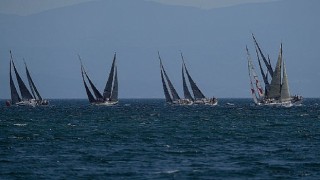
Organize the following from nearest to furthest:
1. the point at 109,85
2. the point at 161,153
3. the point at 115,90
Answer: the point at 161,153, the point at 109,85, the point at 115,90

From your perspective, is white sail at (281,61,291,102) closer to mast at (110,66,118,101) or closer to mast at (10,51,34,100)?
mast at (110,66,118,101)

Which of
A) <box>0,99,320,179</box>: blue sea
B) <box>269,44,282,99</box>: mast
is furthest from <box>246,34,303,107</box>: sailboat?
<box>0,99,320,179</box>: blue sea

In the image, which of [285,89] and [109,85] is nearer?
[285,89]

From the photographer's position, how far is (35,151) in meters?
65.4

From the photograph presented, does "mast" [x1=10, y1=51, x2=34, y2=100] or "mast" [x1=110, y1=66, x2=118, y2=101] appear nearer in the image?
"mast" [x1=110, y1=66, x2=118, y2=101]

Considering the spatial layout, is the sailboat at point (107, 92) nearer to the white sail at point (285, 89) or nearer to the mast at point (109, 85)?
the mast at point (109, 85)

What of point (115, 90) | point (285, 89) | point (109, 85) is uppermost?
point (109, 85)

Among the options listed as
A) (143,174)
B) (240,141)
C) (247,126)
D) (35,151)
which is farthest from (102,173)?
(247,126)

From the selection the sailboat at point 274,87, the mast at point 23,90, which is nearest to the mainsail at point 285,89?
the sailboat at point 274,87

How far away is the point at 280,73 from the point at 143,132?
232ft

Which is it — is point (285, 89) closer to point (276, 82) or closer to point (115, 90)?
point (276, 82)

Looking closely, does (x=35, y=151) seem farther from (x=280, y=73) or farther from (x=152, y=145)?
(x=280, y=73)

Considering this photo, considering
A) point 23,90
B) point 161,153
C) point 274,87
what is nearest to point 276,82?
point 274,87

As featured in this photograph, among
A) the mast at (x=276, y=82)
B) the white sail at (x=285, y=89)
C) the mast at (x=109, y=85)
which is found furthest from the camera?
the mast at (x=109, y=85)
